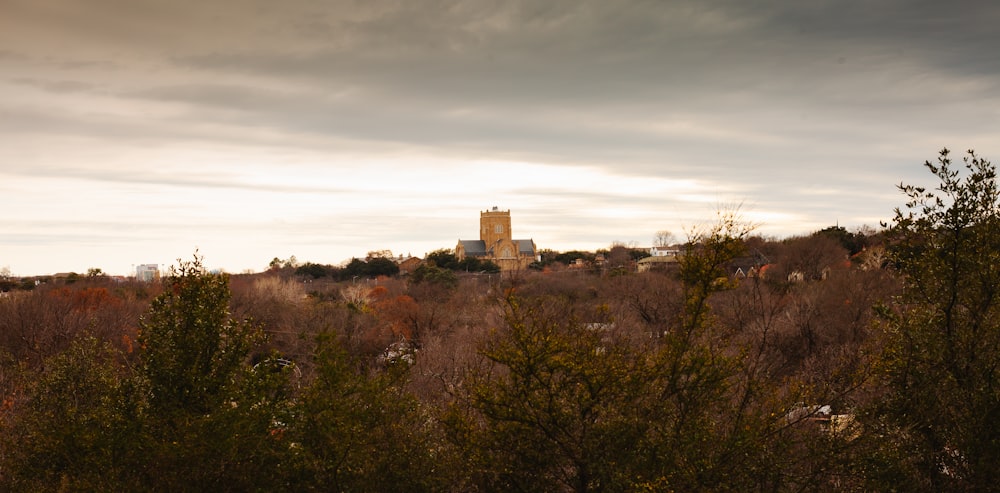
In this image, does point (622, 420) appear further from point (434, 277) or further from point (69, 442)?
point (434, 277)

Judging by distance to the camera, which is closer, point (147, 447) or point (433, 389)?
point (147, 447)

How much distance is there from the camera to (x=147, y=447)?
14.4 m

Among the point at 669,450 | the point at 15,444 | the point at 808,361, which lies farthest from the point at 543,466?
the point at 808,361

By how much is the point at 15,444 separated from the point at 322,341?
22.4ft

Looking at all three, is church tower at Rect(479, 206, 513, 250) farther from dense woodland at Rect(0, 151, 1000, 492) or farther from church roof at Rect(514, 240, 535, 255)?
dense woodland at Rect(0, 151, 1000, 492)

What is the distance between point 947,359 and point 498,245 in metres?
107

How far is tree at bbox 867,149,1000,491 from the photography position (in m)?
13.0

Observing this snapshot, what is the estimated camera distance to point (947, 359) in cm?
1360

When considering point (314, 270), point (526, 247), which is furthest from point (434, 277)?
point (526, 247)

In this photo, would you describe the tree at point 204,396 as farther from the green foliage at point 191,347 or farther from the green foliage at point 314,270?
the green foliage at point 314,270

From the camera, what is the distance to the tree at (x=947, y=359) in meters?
13.0

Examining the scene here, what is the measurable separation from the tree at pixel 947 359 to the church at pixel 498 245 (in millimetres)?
98511

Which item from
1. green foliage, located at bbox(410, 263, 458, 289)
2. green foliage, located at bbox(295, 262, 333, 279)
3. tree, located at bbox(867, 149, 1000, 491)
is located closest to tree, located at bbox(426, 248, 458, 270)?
green foliage, located at bbox(295, 262, 333, 279)

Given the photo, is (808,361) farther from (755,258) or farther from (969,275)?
(755,258)
